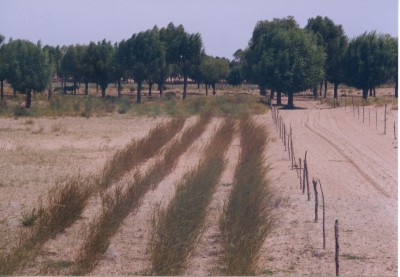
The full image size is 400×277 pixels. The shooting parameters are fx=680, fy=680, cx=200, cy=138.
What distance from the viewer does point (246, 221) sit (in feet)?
30.4

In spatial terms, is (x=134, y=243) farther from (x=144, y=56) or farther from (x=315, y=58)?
(x=144, y=56)

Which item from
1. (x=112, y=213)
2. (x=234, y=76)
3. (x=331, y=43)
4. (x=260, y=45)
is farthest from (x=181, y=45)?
(x=112, y=213)

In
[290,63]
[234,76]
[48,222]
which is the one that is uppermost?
[290,63]

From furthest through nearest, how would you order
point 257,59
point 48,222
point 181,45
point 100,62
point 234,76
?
1. point 234,76
2. point 181,45
3. point 100,62
4. point 257,59
5. point 48,222

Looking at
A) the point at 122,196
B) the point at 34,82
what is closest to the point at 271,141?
the point at 122,196

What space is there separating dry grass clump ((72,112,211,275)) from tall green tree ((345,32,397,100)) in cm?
4074

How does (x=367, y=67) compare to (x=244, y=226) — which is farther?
(x=367, y=67)

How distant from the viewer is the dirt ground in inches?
333

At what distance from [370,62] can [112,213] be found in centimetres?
4856

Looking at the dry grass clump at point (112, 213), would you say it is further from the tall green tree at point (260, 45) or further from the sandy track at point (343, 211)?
the tall green tree at point (260, 45)

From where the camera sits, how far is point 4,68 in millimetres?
46062

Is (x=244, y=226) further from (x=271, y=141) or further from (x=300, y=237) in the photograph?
(x=271, y=141)

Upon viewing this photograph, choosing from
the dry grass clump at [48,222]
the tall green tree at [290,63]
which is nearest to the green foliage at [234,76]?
the tall green tree at [290,63]

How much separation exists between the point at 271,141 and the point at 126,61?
116ft
